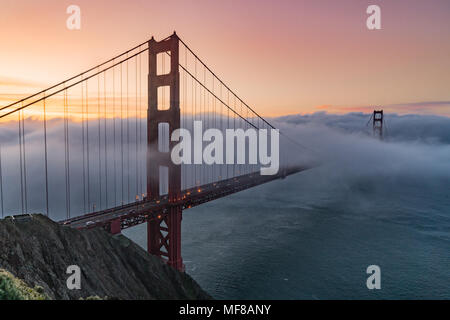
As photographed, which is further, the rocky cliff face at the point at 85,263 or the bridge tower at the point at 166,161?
the bridge tower at the point at 166,161

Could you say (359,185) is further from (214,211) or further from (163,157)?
(163,157)

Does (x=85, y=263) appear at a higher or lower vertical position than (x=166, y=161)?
lower

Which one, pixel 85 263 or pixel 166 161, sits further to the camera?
pixel 166 161

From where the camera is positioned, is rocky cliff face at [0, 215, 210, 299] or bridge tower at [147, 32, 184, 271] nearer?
rocky cliff face at [0, 215, 210, 299]
